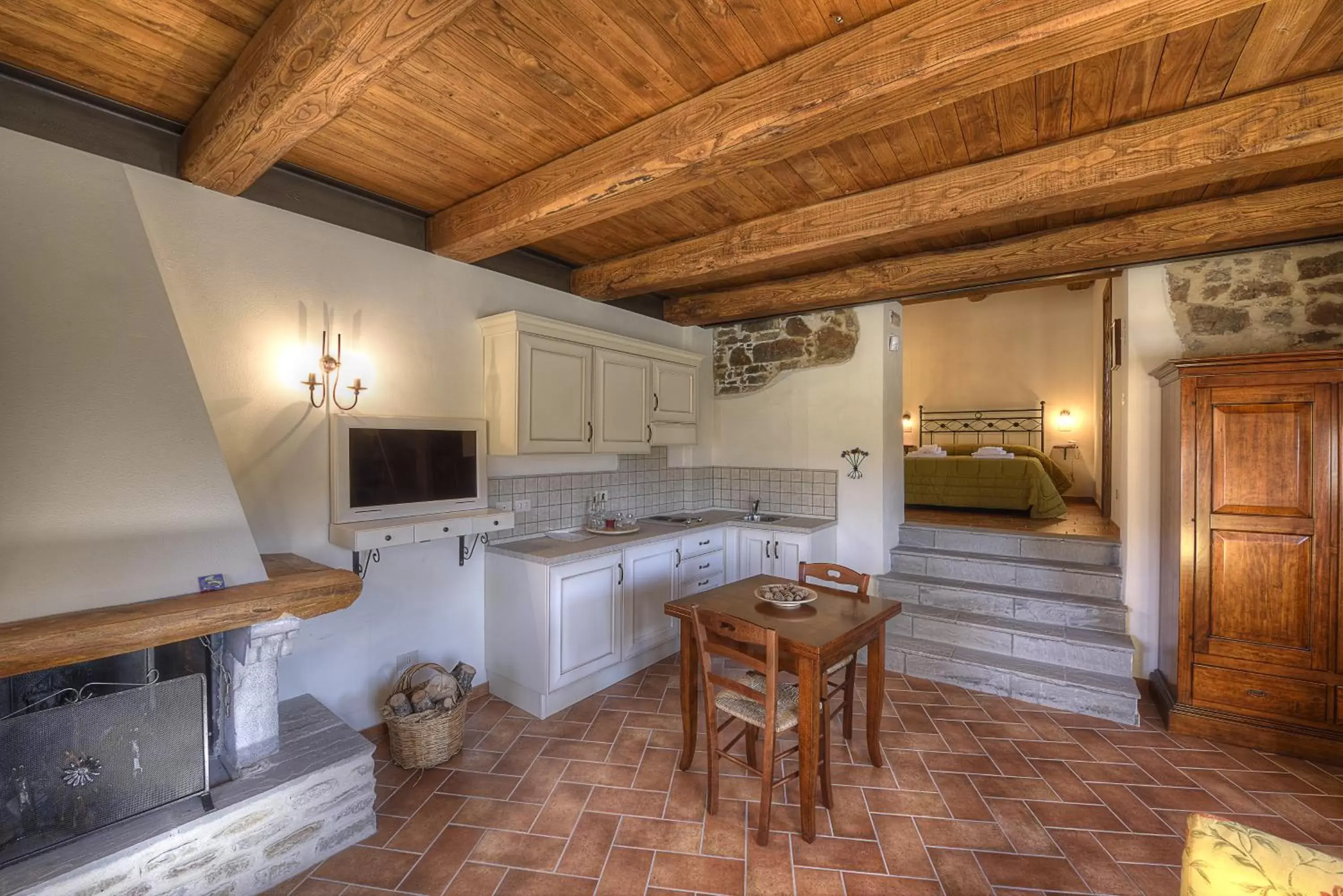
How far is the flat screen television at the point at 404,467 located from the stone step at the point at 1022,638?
297cm

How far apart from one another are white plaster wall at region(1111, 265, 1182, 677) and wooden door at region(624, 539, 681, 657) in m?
2.87

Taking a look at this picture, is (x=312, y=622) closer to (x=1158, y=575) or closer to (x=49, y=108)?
(x=49, y=108)

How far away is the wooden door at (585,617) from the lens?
3.05 meters

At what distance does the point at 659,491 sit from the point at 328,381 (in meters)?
2.63

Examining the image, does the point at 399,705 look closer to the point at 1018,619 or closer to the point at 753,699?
the point at 753,699

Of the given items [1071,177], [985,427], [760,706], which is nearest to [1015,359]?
[985,427]

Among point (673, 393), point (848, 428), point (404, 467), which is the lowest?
point (404, 467)

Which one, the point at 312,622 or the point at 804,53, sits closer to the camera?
the point at 804,53

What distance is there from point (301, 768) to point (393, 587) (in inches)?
39.2

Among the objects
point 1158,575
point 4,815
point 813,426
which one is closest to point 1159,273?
point 1158,575

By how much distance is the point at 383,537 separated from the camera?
2.56 metres

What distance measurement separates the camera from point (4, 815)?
1.64 m

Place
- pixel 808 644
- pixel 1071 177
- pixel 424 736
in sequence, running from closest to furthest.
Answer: pixel 808 644, pixel 1071 177, pixel 424 736

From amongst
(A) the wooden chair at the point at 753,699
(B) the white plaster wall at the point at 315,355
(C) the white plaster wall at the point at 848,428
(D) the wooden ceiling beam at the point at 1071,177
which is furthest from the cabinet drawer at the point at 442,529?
(C) the white plaster wall at the point at 848,428
